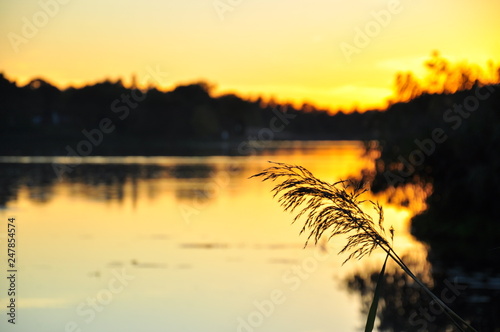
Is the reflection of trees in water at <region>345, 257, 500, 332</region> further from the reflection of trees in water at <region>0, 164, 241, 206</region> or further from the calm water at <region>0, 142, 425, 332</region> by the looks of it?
the reflection of trees in water at <region>0, 164, 241, 206</region>

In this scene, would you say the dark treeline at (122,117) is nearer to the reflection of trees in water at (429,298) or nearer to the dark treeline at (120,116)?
the dark treeline at (120,116)

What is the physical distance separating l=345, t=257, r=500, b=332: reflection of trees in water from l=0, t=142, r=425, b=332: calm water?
372 millimetres

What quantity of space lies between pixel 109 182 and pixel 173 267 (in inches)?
888

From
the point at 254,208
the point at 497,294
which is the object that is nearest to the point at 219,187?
the point at 254,208

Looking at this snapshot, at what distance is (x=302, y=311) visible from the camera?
37.8 ft

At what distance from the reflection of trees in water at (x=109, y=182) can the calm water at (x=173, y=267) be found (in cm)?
179

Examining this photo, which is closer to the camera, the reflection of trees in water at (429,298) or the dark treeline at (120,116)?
the reflection of trees in water at (429,298)

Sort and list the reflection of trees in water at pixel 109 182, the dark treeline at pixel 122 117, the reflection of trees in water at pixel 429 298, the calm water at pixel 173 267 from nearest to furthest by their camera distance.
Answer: the reflection of trees in water at pixel 429 298, the calm water at pixel 173 267, the reflection of trees in water at pixel 109 182, the dark treeline at pixel 122 117

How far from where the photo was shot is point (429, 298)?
1242cm

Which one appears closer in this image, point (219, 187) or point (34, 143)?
point (219, 187)

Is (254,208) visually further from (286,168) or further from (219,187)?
(286,168)

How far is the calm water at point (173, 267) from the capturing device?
428 inches

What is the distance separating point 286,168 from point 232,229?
16.2m

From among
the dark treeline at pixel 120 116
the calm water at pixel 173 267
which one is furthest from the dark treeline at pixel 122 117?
the calm water at pixel 173 267
